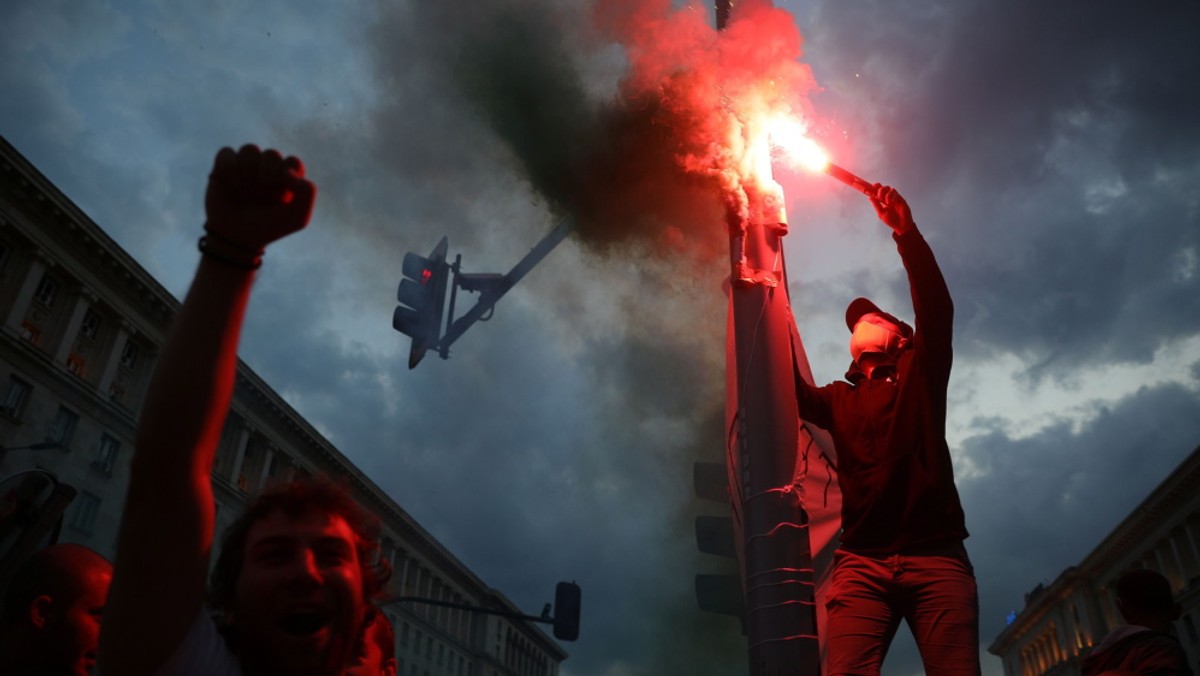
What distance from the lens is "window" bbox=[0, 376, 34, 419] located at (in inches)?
987

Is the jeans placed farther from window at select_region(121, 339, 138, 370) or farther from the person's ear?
window at select_region(121, 339, 138, 370)

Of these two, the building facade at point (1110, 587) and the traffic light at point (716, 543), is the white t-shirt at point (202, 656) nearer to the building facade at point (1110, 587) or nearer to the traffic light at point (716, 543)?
the traffic light at point (716, 543)

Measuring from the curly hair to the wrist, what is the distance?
0.69 m

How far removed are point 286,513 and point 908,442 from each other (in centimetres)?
273

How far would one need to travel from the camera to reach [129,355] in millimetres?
32531

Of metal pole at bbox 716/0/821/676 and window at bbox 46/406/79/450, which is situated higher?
window at bbox 46/406/79/450

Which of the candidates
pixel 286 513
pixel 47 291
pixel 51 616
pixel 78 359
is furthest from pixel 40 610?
pixel 78 359

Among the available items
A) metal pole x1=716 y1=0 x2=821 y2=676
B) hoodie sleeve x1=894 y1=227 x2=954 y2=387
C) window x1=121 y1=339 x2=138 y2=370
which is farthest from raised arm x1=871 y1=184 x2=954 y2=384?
window x1=121 y1=339 x2=138 y2=370

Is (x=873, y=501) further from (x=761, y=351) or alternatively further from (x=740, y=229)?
(x=740, y=229)

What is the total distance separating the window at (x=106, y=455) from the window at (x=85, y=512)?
3.74 feet

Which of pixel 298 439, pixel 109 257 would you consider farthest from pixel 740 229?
pixel 298 439

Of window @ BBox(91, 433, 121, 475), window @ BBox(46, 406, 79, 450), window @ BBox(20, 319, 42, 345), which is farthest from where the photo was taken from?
window @ BBox(91, 433, 121, 475)

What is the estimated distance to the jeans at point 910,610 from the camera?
3.20 meters

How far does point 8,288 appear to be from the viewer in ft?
87.8
